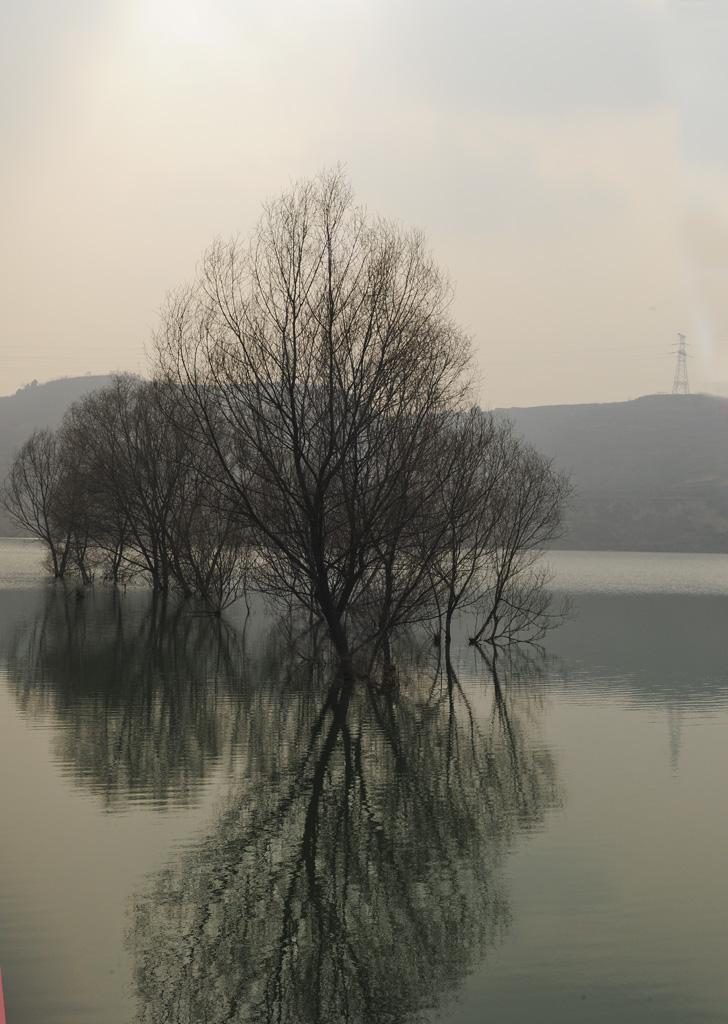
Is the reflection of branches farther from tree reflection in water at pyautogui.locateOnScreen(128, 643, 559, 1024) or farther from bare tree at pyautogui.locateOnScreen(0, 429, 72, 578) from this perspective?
bare tree at pyautogui.locateOnScreen(0, 429, 72, 578)

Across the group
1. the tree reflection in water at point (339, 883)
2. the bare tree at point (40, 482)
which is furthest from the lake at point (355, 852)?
the bare tree at point (40, 482)

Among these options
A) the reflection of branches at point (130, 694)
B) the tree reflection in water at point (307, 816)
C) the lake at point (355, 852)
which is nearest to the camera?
the lake at point (355, 852)

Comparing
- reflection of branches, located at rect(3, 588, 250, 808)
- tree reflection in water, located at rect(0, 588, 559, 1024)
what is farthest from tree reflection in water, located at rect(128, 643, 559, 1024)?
reflection of branches, located at rect(3, 588, 250, 808)

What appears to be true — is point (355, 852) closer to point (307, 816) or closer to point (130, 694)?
point (307, 816)

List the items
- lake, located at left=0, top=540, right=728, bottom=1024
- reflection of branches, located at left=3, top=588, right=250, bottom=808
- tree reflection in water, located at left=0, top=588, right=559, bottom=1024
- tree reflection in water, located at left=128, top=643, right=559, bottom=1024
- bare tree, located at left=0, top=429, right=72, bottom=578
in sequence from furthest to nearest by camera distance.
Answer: bare tree, located at left=0, top=429, right=72, bottom=578, reflection of branches, located at left=3, top=588, right=250, bottom=808, tree reflection in water, located at left=0, top=588, right=559, bottom=1024, lake, located at left=0, top=540, right=728, bottom=1024, tree reflection in water, located at left=128, top=643, right=559, bottom=1024

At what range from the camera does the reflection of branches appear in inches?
534

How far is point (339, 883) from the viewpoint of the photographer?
9.40 metres

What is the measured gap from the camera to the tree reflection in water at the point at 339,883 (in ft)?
23.1

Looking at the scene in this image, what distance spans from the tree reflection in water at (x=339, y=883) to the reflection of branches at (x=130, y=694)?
3.32ft

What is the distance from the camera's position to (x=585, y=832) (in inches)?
451

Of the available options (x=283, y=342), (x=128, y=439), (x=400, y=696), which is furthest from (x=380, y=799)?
(x=128, y=439)

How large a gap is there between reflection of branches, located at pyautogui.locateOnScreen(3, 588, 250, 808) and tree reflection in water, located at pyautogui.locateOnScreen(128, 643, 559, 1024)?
3.32 ft

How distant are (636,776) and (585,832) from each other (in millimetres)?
3330

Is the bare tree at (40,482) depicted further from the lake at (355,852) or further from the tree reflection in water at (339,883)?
the tree reflection in water at (339,883)
